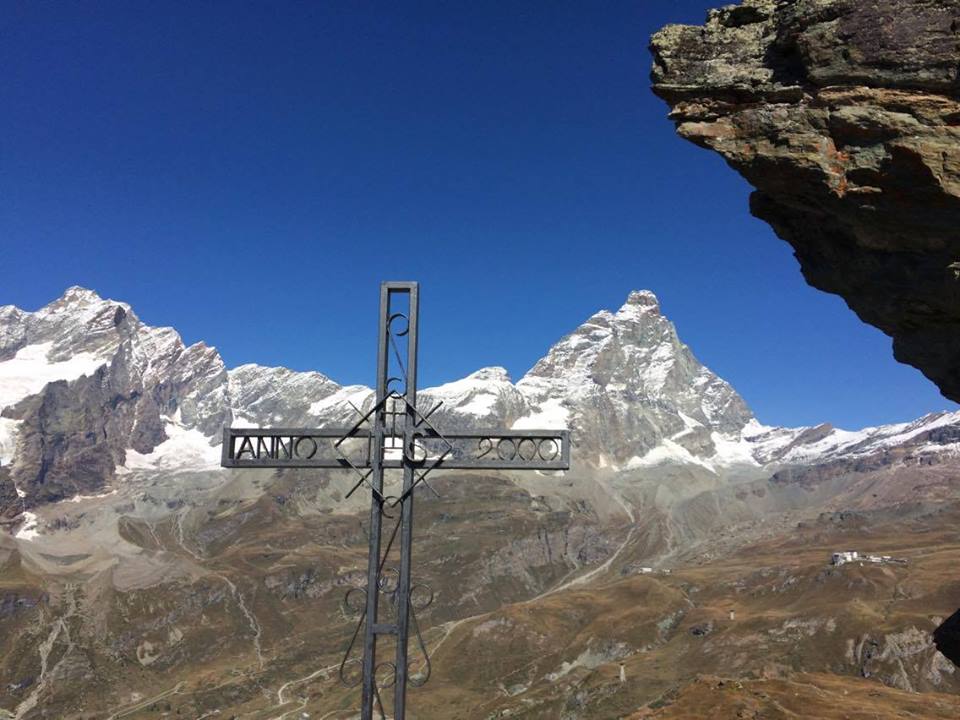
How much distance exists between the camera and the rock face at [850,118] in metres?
14.2

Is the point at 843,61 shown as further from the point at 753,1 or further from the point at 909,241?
the point at 909,241

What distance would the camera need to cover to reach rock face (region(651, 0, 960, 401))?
14203 mm

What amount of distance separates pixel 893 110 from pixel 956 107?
3.54 ft

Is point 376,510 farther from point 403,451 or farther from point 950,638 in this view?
point 950,638

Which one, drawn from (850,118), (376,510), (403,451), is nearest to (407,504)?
(376,510)

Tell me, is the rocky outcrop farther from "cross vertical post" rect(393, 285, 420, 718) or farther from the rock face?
"cross vertical post" rect(393, 285, 420, 718)

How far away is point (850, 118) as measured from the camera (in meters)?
14.6

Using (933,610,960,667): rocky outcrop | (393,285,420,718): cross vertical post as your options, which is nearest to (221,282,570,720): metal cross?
(393,285,420,718): cross vertical post

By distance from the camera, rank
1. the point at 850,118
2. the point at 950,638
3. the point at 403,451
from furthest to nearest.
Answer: the point at 950,638
the point at 850,118
the point at 403,451

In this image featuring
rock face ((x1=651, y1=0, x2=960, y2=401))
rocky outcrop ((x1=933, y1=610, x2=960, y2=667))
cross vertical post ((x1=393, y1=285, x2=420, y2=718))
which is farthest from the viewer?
rocky outcrop ((x1=933, y1=610, x2=960, y2=667))

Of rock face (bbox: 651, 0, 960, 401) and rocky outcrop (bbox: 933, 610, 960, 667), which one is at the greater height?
rock face (bbox: 651, 0, 960, 401)

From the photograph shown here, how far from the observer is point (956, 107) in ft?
46.1

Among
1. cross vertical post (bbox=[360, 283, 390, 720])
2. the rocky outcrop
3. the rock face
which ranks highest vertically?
the rock face

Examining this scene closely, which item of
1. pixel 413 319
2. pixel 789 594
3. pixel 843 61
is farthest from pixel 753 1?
pixel 789 594
